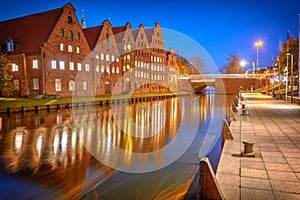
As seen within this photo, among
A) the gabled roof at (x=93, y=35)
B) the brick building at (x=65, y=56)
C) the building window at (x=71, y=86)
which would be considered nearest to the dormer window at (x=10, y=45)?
the brick building at (x=65, y=56)

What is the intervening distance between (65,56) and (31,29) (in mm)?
7196

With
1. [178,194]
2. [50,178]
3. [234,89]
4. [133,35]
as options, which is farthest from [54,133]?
[234,89]

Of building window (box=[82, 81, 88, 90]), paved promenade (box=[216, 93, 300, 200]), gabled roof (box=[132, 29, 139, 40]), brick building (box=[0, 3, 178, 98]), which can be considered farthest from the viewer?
gabled roof (box=[132, 29, 139, 40])

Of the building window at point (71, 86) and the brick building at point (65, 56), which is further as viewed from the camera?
the building window at point (71, 86)

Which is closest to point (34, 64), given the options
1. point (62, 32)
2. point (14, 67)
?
point (14, 67)

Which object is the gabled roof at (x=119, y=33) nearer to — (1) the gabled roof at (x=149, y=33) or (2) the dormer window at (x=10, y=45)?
(1) the gabled roof at (x=149, y=33)

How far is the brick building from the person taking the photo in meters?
36.3

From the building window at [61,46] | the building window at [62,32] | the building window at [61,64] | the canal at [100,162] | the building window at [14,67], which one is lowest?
the canal at [100,162]

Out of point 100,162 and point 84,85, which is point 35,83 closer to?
point 84,85

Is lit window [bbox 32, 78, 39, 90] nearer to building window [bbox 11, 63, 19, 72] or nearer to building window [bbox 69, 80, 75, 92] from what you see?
building window [bbox 11, 63, 19, 72]

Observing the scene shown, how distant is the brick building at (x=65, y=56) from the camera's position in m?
36.3

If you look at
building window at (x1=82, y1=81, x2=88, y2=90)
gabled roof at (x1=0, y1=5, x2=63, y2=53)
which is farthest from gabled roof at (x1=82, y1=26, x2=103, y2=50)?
gabled roof at (x1=0, y1=5, x2=63, y2=53)

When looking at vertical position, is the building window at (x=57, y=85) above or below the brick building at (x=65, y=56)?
below

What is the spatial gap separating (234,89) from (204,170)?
264 feet
